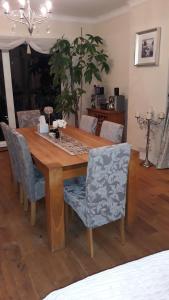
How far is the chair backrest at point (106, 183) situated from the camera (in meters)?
1.81

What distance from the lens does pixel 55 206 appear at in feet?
6.75

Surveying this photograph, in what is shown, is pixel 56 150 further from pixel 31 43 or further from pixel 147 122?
pixel 31 43

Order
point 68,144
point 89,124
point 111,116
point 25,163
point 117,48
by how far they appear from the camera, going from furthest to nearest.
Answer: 1. point 117,48
2. point 111,116
3. point 89,124
4. point 68,144
5. point 25,163

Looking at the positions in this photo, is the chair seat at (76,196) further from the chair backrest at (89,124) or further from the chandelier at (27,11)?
the chandelier at (27,11)

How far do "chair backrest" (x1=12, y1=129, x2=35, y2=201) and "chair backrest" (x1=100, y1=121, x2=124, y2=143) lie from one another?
1055 millimetres

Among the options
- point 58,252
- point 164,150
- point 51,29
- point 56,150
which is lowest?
point 58,252

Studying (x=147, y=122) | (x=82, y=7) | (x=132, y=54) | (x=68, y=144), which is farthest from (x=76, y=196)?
(x=82, y=7)

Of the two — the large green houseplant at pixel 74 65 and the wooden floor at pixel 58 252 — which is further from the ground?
the large green houseplant at pixel 74 65

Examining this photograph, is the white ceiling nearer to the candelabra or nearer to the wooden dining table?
the candelabra

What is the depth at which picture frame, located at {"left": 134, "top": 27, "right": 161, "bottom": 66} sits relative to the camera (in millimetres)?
3736

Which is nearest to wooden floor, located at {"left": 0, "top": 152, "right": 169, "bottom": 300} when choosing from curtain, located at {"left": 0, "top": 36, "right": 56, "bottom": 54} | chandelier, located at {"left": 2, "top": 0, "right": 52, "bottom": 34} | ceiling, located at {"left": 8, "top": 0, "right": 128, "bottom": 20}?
chandelier, located at {"left": 2, "top": 0, "right": 52, "bottom": 34}

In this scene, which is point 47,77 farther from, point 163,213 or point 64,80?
point 163,213

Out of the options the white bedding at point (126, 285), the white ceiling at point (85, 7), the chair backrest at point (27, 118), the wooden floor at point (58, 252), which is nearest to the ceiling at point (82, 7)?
the white ceiling at point (85, 7)

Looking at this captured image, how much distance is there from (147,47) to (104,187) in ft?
9.41
